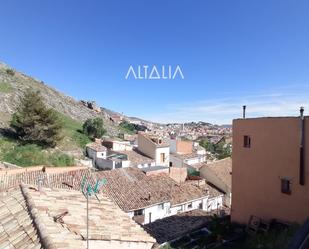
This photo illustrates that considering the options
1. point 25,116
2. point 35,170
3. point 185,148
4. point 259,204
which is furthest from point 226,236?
point 185,148

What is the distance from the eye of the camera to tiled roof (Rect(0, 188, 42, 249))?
682cm

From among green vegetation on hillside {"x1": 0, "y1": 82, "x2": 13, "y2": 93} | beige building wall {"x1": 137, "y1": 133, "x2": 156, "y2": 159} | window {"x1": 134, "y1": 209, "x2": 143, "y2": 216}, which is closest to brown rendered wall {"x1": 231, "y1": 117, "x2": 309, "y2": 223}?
window {"x1": 134, "y1": 209, "x2": 143, "y2": 216}

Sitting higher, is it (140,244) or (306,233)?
(306,233)

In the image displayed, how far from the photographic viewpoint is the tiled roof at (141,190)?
2267cm

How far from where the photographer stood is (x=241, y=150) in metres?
14.4

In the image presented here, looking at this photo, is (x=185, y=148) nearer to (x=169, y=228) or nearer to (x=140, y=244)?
(x=169, y=228)

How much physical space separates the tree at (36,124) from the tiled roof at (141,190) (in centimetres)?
1049

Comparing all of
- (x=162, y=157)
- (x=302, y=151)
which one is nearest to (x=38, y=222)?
(x=302, y=151)

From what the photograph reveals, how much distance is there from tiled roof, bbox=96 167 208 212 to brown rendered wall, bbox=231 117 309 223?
29.5 ft

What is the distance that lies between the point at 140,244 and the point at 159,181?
725 inches

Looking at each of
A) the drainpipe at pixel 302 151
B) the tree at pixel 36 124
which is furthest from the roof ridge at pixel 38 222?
the tree at pixel 36 124

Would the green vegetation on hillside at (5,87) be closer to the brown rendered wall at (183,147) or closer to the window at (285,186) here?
the brown rendered wall at (183,147)

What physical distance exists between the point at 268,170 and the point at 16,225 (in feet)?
31.2

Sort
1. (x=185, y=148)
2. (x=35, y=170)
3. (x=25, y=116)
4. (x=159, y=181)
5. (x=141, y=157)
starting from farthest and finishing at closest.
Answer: (x=185, y=148) → (x=141, y=157) → (x=25, y=116) → (x=159, y=181) → (x=35, y=170)
